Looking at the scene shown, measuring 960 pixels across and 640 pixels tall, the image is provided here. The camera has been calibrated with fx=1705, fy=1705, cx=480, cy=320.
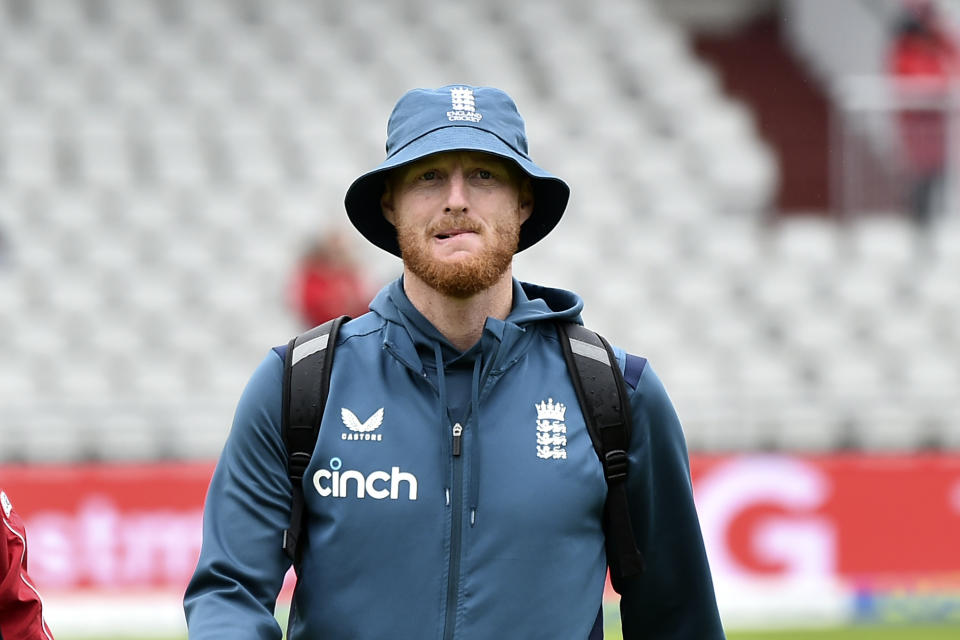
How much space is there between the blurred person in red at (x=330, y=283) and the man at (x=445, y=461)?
721 centimetres

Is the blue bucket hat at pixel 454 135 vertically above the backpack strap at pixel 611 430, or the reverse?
the blue bucket hat at pixel 454 135

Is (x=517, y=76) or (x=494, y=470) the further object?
(x=517, y=76)

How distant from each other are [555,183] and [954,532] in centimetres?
748

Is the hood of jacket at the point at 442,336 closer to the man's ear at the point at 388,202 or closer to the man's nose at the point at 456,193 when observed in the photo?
the man's ear at the point at 388,202

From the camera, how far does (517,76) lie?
15297 millimetres

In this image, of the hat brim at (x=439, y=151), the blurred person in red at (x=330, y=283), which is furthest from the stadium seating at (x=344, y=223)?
the hat brim at (x=439, y=151)

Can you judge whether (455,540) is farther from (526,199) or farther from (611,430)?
(526,199)

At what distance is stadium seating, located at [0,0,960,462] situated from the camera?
11.6 m

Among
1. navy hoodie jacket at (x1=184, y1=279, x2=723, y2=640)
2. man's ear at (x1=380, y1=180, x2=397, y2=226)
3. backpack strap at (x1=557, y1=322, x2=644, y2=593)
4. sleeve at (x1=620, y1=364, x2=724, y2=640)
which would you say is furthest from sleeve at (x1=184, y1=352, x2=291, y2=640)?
sleeve at (x1=620, y1=364, x2=724, y2=640)

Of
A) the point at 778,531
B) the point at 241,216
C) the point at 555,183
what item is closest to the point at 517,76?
the point at 241,216

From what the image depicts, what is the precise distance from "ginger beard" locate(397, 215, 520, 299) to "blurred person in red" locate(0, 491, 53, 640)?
1.01m

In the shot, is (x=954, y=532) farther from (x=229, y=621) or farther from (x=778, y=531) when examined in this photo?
(x=229, y=621)

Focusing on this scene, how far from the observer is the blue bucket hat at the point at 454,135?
3.18 m

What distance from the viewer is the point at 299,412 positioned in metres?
3.18
